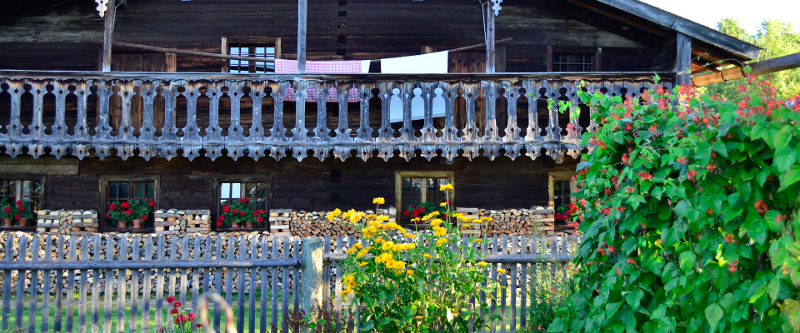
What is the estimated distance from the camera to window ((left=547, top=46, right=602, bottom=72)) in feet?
44.1

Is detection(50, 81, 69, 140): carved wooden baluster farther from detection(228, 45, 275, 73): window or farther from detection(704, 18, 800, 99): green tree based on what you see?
detection(704, 18, 800, 99): green tree

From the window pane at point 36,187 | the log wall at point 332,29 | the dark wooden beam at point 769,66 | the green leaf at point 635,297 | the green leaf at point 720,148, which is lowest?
the green leaf at point 635,297

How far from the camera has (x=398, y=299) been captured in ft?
18.4

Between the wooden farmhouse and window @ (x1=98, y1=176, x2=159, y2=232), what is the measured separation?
4 centimetres

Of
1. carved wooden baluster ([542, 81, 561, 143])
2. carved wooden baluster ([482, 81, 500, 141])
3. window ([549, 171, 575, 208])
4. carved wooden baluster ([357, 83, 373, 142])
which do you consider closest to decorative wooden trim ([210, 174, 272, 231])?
carved wooden baluster ([357, 83, 373, 142])

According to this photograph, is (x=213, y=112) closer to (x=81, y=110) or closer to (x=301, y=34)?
(x=301, y=34)

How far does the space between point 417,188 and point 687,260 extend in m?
9.39

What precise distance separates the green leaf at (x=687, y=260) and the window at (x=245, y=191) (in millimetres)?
10110

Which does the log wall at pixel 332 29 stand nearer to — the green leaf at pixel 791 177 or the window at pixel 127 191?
the window at pixel 127 191

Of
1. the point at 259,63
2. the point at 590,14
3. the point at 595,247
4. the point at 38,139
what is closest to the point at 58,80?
the point at 38,139

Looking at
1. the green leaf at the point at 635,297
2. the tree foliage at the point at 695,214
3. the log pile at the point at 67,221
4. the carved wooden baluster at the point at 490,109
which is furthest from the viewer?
the log pile at the point at 67,221

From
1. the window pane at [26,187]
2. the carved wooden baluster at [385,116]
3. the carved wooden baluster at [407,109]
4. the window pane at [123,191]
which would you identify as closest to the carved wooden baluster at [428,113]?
the carved wooden baluster at [407,109]

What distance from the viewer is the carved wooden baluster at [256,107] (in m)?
10.6

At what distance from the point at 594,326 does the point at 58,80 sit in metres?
10.1
